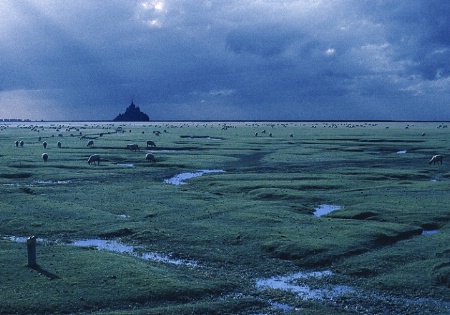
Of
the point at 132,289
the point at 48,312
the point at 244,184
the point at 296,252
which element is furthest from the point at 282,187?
the point at 48,312

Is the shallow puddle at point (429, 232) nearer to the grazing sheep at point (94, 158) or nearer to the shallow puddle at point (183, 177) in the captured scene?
the shallow puddle at point (183, 177)

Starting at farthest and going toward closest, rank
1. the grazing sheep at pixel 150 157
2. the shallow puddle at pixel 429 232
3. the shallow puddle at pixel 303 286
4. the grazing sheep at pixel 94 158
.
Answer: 1. the grazing sheep at pixel 150 157
2. the grazing sheep at pixel 94 158
3. the shallow puddle at pixel 429 232
4. the shallow puddle at pixel 303 286

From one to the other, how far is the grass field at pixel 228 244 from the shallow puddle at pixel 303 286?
0.14 feet

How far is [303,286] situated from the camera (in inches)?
749

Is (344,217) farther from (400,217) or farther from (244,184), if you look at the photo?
(244,184)

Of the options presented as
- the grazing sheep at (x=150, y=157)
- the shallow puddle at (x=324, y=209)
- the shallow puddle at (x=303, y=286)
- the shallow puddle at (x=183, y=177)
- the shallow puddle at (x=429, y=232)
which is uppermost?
the grazing sheep at (x=150, y=157)

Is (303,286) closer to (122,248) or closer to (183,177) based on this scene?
(122,248)

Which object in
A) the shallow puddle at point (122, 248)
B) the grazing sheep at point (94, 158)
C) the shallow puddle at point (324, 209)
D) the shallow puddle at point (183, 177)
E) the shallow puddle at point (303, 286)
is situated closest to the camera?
the shallow puddle at point (303, 286)

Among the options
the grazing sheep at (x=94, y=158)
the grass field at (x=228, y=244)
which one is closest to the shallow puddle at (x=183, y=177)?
the grass field at (x=228, y=244)

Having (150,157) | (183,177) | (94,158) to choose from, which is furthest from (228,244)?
(150,157)

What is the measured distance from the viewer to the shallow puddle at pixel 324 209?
105ft

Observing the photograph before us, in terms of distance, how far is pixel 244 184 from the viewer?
138 ft

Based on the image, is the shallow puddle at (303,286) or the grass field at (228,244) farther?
the shallow puddle at (303,286)

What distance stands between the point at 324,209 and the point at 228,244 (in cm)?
1087
